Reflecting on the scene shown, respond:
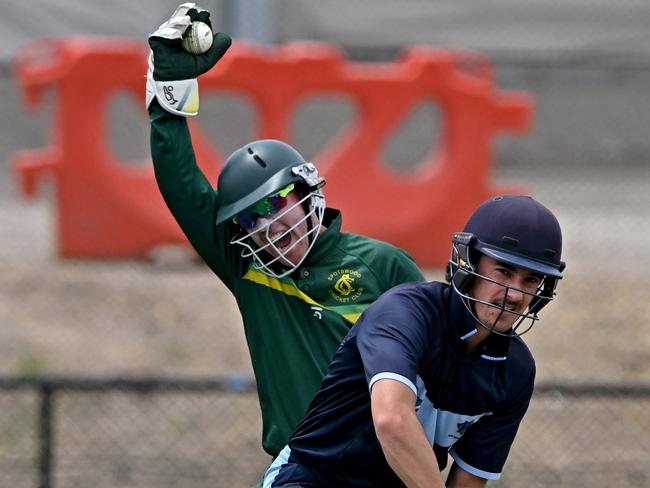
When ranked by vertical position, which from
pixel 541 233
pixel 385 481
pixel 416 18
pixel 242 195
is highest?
pixel 541 233

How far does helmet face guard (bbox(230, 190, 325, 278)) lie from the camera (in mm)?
4457

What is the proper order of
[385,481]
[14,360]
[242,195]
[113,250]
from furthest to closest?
[113,250]
[14,360]
[242,195]
[385,481]

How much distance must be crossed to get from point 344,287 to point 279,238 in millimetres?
270

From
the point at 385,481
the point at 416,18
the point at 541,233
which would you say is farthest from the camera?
the point at 416,18

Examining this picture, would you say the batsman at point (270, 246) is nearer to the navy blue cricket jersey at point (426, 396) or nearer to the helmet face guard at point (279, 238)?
the helmet face guard at point (279, 238)

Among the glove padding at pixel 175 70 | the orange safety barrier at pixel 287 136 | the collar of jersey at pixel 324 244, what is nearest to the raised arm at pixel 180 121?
the glove padding at pixel 175 70

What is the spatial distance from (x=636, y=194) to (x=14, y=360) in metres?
8.13

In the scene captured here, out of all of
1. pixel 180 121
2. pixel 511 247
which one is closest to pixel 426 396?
pixel 511 247

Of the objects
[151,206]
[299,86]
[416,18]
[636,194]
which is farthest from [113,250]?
[636,194]

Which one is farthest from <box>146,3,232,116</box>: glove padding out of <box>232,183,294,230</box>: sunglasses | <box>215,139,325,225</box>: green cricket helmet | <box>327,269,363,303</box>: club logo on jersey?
<box>327,269,363,303</box>: club logo on jersey

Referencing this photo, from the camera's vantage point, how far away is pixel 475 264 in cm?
362

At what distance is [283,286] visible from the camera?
178 inches

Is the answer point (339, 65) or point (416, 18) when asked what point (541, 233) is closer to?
point (339, 65)

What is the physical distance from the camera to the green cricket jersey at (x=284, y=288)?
445 centimetres
